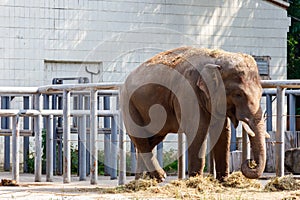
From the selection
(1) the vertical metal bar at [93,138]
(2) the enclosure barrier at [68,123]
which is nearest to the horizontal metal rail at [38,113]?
(2) the enclosure barrier at [68,123]

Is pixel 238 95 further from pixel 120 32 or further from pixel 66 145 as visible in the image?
pixel 120 32

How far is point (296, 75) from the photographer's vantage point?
2666 cm

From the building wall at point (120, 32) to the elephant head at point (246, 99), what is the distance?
33.3ft

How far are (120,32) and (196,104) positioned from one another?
10.5 m

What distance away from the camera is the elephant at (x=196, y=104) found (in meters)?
10.9

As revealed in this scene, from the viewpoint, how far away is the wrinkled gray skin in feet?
48.6

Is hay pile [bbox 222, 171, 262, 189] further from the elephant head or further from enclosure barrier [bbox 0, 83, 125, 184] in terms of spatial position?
enclosure barrier [bbox 0, 83, 125, 184]

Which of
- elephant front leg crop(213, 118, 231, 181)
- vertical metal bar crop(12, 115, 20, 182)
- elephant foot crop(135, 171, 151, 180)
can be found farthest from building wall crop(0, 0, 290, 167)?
elephant front leg crop(213, 118, 231, 181)

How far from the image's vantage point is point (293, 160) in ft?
48.6

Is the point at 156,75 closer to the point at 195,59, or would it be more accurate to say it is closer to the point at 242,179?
the point at 195,59

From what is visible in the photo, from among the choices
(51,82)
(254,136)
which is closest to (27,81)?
(51,82)

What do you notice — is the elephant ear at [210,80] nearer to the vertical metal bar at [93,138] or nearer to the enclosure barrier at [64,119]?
the enclosure barrier at [64,119]

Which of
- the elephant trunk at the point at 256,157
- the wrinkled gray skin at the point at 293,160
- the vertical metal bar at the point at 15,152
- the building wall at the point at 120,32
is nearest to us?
the elephant trunk at the point at 256,157

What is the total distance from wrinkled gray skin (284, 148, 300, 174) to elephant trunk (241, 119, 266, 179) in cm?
418
